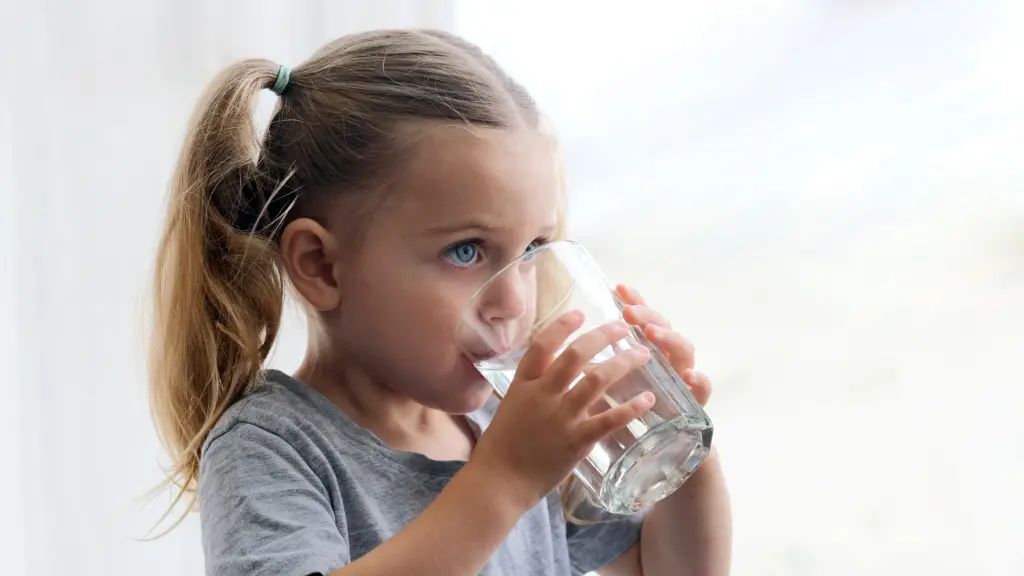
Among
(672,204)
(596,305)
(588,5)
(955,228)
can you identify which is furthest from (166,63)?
(955,228)

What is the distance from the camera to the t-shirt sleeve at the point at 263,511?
713mm

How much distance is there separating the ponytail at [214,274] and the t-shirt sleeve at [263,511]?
97 mm

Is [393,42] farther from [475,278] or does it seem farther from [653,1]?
[653,1]

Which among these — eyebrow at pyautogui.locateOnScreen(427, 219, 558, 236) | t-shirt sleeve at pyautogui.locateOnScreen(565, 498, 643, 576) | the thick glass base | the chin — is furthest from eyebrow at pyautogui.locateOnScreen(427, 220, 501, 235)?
t-shirt sleeve at pyautogui.locateOnScreen(565, 498, 643, 576)

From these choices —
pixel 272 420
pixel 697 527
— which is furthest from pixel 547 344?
pixel 697 527

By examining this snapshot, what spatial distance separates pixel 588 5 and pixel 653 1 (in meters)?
0.08

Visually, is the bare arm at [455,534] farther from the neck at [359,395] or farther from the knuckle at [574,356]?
the neck at [359,395]

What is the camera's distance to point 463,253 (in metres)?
0.84

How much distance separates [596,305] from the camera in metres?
0.77

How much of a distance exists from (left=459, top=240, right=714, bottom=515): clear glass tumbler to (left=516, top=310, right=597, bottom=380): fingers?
0.04 feet

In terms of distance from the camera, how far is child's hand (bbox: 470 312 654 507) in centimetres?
71

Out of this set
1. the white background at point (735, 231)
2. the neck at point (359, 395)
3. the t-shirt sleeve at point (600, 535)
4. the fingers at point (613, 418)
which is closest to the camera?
the fingers at point (613, 418)

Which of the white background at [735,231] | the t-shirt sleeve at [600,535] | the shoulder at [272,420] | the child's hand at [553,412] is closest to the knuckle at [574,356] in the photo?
the child's hand at [553,412]

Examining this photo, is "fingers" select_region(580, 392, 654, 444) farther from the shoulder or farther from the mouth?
the shoulder
